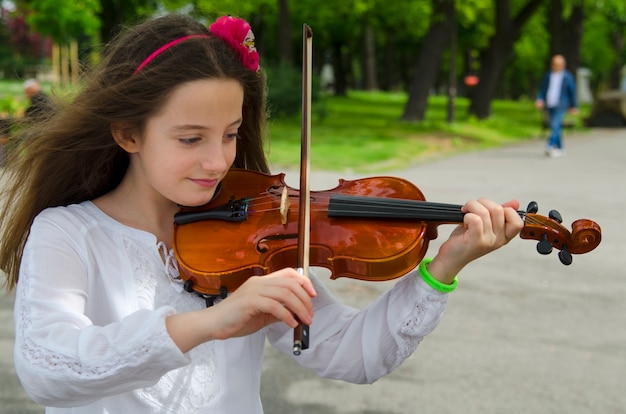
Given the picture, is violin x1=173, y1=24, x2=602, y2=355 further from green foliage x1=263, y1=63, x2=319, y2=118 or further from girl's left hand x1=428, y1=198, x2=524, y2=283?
green foliage x1=263, y1=63, x2=319, y2=118

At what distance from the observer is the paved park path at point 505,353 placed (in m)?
3.63

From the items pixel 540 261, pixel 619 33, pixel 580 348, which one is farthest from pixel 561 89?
pixel 619 33

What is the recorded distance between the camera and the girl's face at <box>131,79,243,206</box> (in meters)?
1.67

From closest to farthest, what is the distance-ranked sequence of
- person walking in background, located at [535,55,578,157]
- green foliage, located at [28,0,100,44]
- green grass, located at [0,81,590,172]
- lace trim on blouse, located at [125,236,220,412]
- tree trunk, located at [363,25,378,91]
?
lace trim on blouse, located at [125,236,220,412] → green grass, located at [0,81,590,172] → person walking in background, located at [535,55,578,157] → green foliage, located at [28,0,100,44] → tree trunk, located at [363,25,378,91]

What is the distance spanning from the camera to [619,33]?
40.9 metres

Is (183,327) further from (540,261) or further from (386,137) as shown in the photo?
(386,137)

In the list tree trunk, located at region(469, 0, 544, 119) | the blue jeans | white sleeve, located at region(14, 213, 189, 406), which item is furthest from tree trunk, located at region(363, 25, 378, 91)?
white sleeve, located at region(14, 213, 189, 406)

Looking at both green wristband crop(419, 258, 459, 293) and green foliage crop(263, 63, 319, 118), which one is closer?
green wristband crop(419, 258, 459, 293)

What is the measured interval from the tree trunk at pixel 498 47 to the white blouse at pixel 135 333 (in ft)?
60.6

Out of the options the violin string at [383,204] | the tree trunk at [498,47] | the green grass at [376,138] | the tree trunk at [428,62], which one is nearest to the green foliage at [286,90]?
the green grass at [376,138]

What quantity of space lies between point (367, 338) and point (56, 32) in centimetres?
1994

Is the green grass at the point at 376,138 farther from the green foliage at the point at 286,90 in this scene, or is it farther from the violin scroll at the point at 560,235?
the violin scroll at the point at 560,235

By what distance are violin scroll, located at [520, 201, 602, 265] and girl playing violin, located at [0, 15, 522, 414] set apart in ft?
0.31

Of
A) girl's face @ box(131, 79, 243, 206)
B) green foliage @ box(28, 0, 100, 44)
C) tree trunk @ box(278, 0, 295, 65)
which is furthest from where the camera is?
tree trunk @ box(278, 0, 295, 65)
